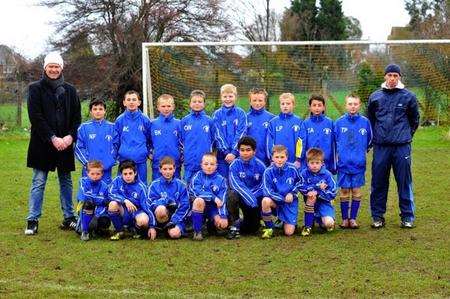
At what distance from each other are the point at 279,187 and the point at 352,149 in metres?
0.99

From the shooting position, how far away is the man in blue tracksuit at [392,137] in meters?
7.61

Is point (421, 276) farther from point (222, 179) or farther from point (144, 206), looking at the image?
point (144, 206)

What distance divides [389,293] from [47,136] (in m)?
4.01

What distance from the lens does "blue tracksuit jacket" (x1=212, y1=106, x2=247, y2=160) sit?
25.3 feet

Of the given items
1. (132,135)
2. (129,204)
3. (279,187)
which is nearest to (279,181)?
(279,187)

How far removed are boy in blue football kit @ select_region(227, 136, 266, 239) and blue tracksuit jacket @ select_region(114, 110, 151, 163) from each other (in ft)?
3.38

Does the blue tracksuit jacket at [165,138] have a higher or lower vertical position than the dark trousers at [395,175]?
higher

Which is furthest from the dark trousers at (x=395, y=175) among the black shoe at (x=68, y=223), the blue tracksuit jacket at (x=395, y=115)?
the black shoe at (x=68, y=223)

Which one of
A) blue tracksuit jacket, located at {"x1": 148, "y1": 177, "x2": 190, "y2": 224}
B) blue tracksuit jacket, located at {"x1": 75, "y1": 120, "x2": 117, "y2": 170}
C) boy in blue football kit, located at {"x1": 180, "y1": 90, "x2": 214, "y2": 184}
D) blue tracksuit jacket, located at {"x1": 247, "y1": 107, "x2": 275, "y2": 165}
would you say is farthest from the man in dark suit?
blue tracksuit jacket, located at {"x1": 247, "y1": 107, "x2": 275, "y2": 165}

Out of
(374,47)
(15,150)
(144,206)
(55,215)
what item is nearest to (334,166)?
(144,206)

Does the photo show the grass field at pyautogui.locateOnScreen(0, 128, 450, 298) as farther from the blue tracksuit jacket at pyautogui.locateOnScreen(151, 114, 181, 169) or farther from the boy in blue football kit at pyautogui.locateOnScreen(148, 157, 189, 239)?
the blue tracksuit jacket at pyautogui.locateOnScreen(151, 114, 181, 169)

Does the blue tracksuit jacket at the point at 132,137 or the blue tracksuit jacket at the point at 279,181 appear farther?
the blue tracksuit jacket at the point at 132,137

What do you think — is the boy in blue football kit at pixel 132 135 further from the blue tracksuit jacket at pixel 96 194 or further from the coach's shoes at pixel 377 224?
the coach's shoes at pixel 377 224

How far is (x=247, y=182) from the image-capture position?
753 cm
